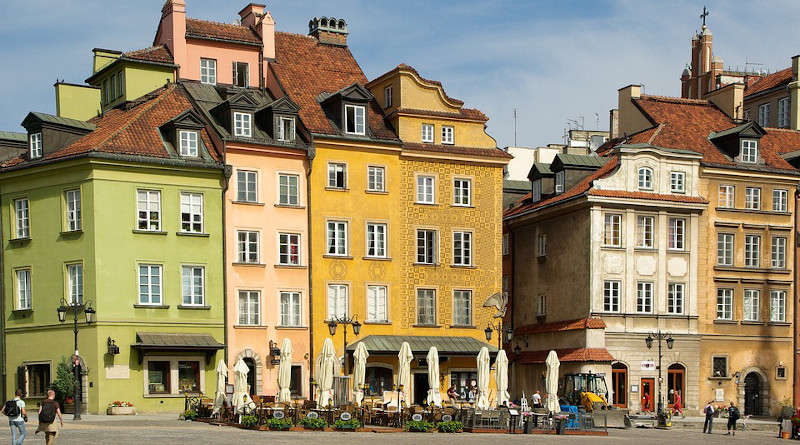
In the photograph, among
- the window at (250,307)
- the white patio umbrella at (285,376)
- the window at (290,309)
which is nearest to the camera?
the white patio umbrella at (285,376)

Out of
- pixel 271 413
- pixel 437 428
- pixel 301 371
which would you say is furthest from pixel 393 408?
pixel 301 371

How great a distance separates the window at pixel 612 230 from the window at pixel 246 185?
18.4 m

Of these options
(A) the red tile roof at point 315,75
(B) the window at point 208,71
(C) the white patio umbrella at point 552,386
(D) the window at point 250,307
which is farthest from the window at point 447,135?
(C) the white patio umbrella at point 552,386

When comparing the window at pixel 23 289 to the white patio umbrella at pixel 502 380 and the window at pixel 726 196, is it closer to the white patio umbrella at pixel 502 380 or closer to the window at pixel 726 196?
the white patio umbrella at pixel 502 380

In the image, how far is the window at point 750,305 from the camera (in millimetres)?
65938

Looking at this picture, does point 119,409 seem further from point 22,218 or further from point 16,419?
point 16,419

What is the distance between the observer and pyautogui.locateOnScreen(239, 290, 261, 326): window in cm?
5553

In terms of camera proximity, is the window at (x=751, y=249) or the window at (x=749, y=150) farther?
the window at (x=749, y=150)

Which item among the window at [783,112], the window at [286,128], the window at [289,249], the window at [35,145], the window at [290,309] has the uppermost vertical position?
the window at [783,112]

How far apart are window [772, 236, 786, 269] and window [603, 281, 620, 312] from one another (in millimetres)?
10039

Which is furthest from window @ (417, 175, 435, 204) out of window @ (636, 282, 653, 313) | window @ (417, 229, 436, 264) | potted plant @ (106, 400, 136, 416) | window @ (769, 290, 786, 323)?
window @ (769, 290, 786, 323)

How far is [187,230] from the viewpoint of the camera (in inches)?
2142

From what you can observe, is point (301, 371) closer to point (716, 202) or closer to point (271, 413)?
point (271, 413)

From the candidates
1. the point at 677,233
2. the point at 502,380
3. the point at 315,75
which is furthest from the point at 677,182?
the point at 502,380
